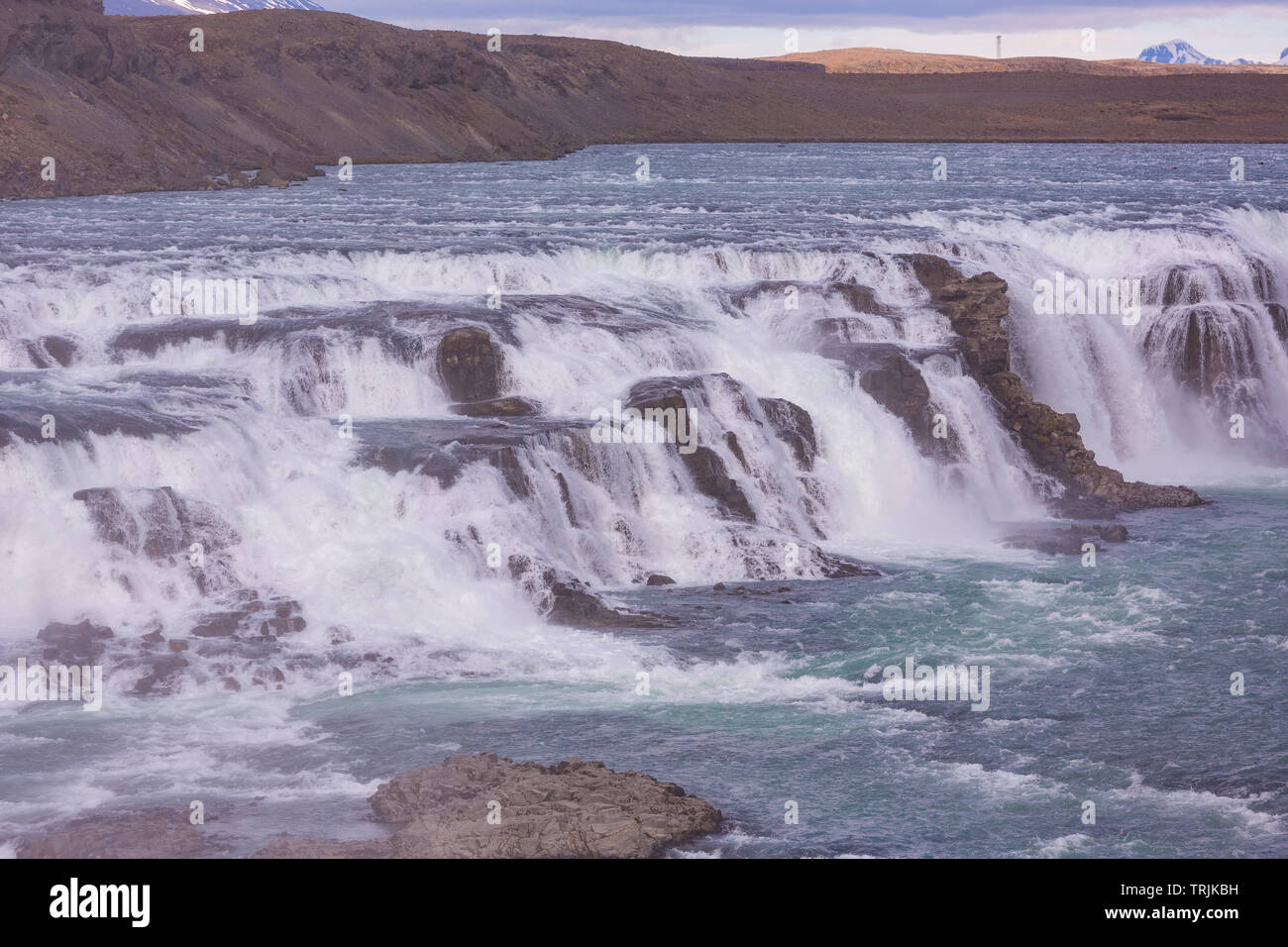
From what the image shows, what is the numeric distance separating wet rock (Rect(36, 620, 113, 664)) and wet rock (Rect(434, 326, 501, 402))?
9224mm

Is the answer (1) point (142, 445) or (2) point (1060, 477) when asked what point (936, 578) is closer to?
(2) point (1060, 477)

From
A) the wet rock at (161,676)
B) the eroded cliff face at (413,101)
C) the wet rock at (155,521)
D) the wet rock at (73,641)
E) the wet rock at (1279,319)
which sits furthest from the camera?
the eroded cliff face at (413,101)

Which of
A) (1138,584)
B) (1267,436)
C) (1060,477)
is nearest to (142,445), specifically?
(1138,584)

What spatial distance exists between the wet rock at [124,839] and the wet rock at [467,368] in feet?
46.4

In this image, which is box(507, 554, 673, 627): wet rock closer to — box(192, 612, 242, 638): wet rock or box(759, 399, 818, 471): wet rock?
box(192, 612, 242, 638): wet rock

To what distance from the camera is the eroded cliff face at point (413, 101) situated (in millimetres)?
70500

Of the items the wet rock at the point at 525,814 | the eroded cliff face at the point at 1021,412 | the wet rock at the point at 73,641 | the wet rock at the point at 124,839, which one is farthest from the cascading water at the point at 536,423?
the wet rock at the point at 525,814

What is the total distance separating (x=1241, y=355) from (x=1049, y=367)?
14.7 ft

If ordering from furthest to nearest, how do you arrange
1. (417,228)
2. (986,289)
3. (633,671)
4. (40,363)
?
1. (417,228)
2. (986,289)
3. (40,363)
4. (633,671)

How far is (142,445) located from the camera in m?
23.1

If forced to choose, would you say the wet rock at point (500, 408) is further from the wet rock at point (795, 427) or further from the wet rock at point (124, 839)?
the wet rock at point (124, 839)

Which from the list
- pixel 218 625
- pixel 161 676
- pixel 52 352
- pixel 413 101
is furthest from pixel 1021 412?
pixel 413 101

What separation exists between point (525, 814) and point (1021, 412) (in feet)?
62.7

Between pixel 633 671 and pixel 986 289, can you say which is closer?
pixel 633 671
